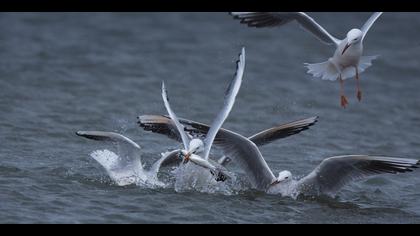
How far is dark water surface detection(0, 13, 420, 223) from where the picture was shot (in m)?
8.53

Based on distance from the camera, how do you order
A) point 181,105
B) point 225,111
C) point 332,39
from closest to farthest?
point 225,111 < point 332,39 < point 181,105

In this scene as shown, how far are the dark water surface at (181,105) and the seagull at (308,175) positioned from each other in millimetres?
145

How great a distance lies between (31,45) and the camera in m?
16.6

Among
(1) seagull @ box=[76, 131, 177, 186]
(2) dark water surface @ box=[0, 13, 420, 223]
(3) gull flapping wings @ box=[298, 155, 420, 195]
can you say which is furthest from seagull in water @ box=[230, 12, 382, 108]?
(1) seagull @ box=[76, 131, 177, 186]

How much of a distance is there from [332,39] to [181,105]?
4445mm

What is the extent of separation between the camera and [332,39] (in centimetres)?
922

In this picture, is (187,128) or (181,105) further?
(181,105)

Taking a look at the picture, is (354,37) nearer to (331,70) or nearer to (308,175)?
(331,70)

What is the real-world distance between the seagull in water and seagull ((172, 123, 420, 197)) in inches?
30.3

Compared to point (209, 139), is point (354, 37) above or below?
above

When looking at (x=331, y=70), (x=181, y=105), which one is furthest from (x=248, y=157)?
(x=181, y=105)

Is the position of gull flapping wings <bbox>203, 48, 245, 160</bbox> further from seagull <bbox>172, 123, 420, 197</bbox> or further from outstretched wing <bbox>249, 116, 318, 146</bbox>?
outstretched wing <bbox>249, 116, 318, 146</bbox>

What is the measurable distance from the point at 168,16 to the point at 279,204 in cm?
1101

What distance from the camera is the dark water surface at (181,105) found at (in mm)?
8531
